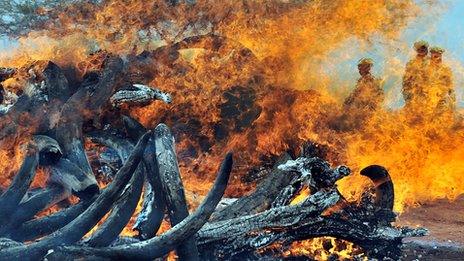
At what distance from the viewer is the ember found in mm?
6289

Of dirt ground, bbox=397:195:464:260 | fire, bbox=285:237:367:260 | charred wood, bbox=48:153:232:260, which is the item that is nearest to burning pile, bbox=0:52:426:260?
charred wood, bbox=48:153:232:260

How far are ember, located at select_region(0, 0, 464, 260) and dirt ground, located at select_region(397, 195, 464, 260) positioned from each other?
2.96ft

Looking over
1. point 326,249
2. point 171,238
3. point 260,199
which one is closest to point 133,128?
point 260,199

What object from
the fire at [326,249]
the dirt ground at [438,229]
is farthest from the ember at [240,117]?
the dirt ground at [438,229]

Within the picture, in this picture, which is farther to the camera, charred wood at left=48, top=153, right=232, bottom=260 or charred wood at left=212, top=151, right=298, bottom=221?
charred wood at left=212, top=151, right=298, bottom=221

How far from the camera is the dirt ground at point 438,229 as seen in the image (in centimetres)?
782

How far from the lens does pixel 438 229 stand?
10312mm

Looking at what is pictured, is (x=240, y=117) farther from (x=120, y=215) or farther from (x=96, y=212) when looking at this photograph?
(x=96, y=212)

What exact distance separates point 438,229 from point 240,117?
5.07 meters

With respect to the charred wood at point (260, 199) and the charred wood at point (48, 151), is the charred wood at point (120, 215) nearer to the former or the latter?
the charred wood at point (260, 199)

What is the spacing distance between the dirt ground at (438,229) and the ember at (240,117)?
0.90m

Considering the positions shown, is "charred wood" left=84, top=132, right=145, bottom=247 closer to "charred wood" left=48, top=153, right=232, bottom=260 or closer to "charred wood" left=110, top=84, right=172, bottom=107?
"charred wood" left=48, top=153, right=232, bottom=260

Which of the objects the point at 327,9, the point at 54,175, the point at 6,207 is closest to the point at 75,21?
the point at 54,175

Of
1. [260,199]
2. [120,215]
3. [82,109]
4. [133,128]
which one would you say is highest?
[82,109]
